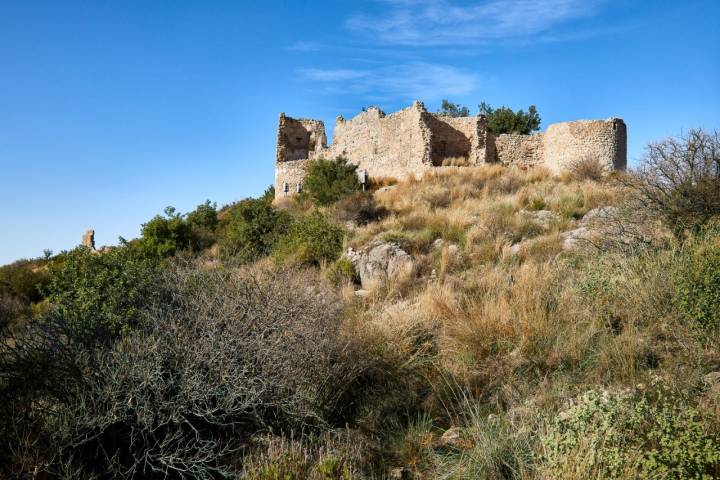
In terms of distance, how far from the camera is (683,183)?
714 centimetres

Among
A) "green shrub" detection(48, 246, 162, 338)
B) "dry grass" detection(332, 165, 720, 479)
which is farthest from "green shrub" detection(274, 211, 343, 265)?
"green shrub" detection(48, 246, 162, 338)

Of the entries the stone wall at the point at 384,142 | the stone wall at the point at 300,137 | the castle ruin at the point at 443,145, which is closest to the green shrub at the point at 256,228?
the stone wall at the point at 384,142

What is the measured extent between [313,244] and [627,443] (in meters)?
8.65

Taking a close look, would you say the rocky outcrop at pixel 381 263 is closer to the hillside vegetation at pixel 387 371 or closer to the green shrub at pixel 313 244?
the green shrub at pixel 313 244

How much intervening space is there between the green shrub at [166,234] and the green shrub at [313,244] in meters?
5.40

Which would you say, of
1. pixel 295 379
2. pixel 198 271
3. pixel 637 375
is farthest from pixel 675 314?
pixel 198 271

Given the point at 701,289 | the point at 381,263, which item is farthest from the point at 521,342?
the point at 381,263

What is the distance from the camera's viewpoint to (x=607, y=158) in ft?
59.6

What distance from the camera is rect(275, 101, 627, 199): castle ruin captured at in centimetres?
1825

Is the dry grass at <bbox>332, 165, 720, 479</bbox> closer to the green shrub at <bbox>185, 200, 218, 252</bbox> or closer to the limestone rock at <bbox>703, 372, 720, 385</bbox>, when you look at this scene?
the limestone rock at <bbox>703, 372, 720, 385</bbox>

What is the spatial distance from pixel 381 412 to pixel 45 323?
2895mm

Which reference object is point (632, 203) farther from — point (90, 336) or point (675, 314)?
point (90, 336)

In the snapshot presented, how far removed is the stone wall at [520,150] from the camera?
20375 mm

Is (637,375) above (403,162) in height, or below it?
below
